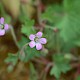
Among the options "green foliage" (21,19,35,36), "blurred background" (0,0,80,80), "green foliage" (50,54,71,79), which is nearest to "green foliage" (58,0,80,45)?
"blurred background" (0,0,80,80)

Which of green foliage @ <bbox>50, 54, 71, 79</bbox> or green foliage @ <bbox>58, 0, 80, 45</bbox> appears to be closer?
green foliage @ <bbox>50, 54, 71, 79</bbox>

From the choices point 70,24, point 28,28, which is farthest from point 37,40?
point 70,24

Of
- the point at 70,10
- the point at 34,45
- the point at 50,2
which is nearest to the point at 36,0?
the point at 50,2

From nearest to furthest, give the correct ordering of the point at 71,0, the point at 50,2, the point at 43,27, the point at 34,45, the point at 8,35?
the point at 34,45
the point at 43,27
the point at 71,0
the point at 8,35
the point at 50,2

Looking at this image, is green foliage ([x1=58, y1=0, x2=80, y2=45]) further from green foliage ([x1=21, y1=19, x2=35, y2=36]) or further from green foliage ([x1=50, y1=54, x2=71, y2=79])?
green foliage ([x1=21, y1=19, x2=35, y2=36])

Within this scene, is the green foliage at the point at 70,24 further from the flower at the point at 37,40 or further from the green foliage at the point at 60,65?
the flower at the point at 37,40

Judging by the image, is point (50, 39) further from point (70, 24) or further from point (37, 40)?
point (37, 40)

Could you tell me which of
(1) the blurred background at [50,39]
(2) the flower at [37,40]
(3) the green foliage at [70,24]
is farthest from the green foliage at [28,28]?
(3) the green foliage at [70,24]

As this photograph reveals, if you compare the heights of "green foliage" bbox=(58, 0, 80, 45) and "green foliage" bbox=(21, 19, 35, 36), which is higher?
"green foliage" bbox=(21, 19, 35, 36)

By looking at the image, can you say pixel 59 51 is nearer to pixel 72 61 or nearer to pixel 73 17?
pixel 72 61
